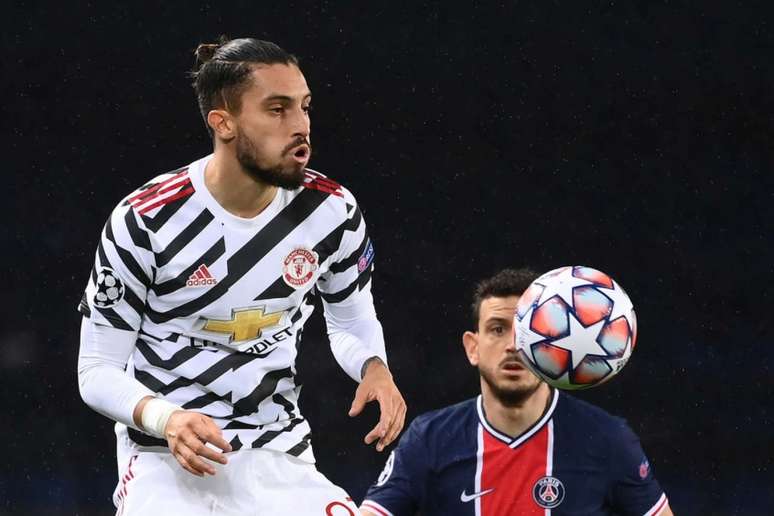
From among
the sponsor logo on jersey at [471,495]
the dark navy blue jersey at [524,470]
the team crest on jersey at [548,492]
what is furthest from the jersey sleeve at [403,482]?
the team crest on jersey at [548,492]

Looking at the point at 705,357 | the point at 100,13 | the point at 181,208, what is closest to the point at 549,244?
the point at 705,357

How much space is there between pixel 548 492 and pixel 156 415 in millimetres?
1675

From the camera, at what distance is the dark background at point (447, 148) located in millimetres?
5578

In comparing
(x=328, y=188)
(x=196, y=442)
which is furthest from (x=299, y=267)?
(x=196, y=442)

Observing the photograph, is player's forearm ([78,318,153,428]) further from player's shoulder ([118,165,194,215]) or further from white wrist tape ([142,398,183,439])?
player's shoulder ([118,165,194,215])

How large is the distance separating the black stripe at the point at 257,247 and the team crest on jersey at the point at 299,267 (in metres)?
0.05

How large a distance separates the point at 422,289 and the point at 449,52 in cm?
101

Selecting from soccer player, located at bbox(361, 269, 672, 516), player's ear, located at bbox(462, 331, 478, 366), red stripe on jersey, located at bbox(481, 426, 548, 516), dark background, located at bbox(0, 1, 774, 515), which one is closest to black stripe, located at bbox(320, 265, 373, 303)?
soccer player, located at bbox(361, 269, 672, 516)

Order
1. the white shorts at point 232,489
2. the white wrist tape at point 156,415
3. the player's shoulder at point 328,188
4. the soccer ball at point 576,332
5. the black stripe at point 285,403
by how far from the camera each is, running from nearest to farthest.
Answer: the white wrist tape at point 156,415
the white shorts at point 232,489
the black stripe at point 285,403
the player's shoulder at point 328,188
the soccer ball at point 576,332

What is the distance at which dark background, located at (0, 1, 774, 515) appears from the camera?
18.3 ft

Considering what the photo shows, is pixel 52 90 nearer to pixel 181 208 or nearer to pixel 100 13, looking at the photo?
pixel 100 13

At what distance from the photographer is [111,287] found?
112 inches

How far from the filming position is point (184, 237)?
2896 millimetres

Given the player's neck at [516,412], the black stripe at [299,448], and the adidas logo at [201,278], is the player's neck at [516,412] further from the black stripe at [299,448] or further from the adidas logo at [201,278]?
the adidas logo at [201,278]
